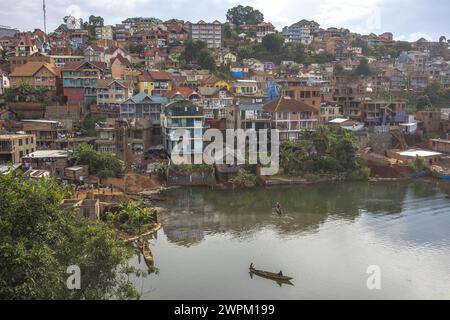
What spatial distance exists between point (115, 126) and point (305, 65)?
107ft

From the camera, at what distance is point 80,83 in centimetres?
3566

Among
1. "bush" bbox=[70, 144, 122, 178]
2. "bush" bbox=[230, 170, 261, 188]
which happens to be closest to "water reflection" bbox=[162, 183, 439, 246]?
"bush" bbox=[230, 170, 261, 188]

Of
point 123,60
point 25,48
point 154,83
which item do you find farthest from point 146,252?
point 25,48

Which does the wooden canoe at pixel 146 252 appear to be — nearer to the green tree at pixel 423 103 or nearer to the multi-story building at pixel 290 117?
the multi-story building at pixel 290 117

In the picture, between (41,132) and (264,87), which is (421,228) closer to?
(41,132)

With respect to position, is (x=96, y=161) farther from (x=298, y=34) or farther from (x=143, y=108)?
(x=298, y=34)

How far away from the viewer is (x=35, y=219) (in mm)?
9961

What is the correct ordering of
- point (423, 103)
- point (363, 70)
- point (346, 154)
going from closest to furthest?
point (346, 154), point (423, 103), point (363, 70)

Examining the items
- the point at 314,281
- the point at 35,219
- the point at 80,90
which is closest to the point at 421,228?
the point at 314,281

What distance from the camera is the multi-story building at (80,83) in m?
35.5

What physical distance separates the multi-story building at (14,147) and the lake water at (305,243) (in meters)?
8.58

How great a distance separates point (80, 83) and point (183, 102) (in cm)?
983

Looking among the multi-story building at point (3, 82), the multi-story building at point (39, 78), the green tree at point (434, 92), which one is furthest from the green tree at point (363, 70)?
the multi-story building at point (3, 82)

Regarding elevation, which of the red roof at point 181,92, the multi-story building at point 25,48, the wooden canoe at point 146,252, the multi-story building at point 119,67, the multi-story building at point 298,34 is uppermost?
the multi-story building at point 298,34
